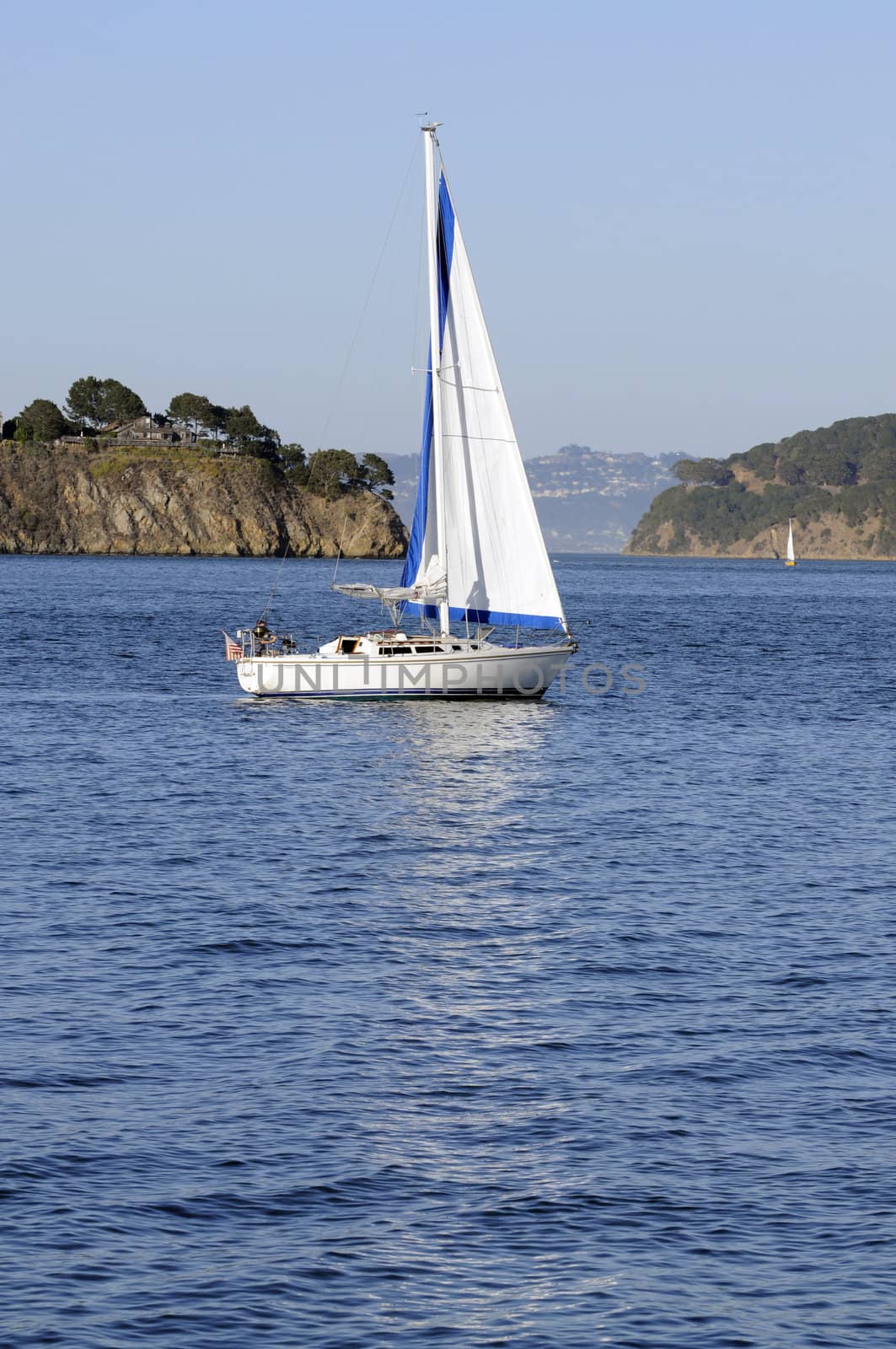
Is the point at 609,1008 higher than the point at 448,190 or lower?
lower

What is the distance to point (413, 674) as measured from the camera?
1925 inches

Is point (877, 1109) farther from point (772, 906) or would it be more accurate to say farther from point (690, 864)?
point (690, 864)

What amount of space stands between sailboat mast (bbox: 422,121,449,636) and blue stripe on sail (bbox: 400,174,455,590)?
168 mm

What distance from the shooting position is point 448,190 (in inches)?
1927

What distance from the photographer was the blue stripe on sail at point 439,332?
160 ft

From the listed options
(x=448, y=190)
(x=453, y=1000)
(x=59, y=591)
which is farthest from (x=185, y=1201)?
(x=59, y=591)

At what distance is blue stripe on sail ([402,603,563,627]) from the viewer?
49.5m

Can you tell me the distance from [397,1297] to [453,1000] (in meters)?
7.23

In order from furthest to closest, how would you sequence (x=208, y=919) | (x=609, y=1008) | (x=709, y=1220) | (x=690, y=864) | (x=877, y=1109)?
1. (x=690, y=864)
2. (x=208, y=919)
3. (x=609, y=1008)
4. (x=877, y=1109)
5. (x=709, y=1220)

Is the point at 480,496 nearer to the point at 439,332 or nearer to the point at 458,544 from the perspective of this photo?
the point at 458,544

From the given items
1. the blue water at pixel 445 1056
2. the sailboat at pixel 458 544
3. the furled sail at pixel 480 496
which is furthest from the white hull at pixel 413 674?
the blue water at pixel 445 1056

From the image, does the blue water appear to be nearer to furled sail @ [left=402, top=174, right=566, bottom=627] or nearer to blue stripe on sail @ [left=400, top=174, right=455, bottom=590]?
furled sail @ [left=402, top=174, right=566, bottom=627]

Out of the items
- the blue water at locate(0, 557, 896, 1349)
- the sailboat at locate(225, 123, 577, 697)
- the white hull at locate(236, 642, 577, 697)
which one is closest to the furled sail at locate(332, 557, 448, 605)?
the sailboat at locate(225, 123, 577, 697)

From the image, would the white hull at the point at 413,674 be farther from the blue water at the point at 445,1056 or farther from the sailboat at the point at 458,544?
the blue water at the point at 445,1056
